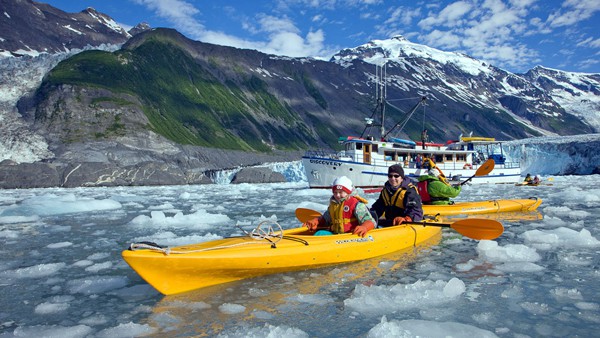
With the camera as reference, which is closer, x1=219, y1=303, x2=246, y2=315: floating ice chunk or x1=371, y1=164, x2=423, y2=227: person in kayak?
x1=219, y1=303, x2=246, y2=315: floating ice chunk

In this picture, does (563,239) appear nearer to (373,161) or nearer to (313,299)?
(313,299)

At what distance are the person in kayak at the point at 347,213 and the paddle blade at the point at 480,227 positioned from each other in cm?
218

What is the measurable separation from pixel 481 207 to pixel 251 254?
9642 mm

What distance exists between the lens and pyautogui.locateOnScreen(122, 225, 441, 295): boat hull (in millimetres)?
5016

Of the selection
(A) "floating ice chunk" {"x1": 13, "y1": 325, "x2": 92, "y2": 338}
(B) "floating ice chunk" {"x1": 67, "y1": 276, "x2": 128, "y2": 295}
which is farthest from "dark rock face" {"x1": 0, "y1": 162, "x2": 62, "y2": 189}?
(A) "floating ice chunk" {"x1": 13, "y1": 325, "x2": 92, "y2": 338}

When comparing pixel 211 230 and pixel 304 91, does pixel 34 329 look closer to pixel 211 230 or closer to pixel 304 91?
pixel 211 230

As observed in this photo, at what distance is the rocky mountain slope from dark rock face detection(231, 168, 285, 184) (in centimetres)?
477

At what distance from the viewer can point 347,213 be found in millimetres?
7047

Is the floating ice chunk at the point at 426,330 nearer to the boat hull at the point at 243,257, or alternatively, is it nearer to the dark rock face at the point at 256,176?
the boat hull at the point at 243,257

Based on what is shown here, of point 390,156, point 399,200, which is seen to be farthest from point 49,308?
point 390,156

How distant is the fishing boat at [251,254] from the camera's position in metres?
5.02

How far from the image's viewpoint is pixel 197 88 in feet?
348

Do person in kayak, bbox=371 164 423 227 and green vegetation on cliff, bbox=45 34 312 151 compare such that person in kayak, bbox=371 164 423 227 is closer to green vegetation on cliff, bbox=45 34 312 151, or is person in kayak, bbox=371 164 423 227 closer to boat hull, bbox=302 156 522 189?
boat hull, bbox=302 156 522 189

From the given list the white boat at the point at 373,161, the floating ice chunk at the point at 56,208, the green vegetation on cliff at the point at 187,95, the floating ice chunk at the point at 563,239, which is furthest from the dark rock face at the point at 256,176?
the floating ice chunk at the point at 563,239
